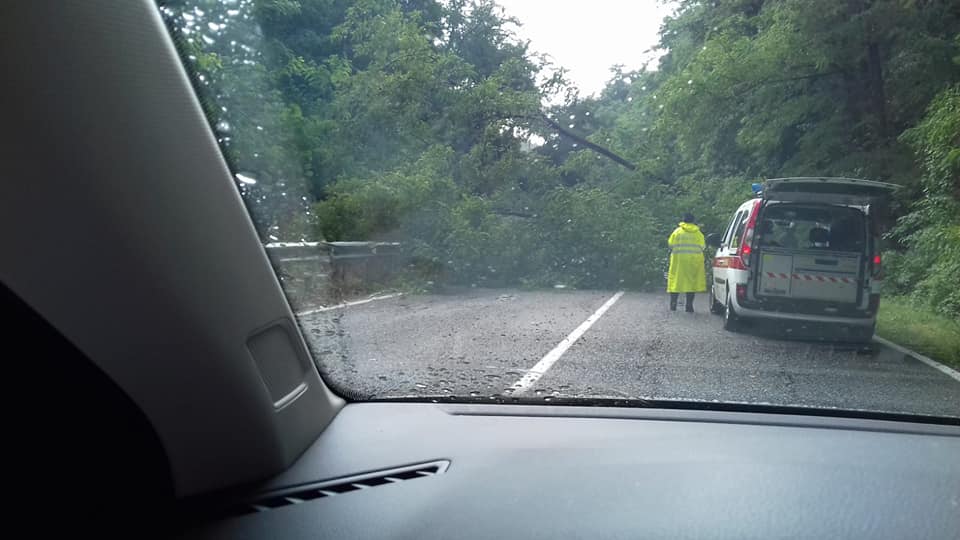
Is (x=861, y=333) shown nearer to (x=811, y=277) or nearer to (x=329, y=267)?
(x=811, y=277)

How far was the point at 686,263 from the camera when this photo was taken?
30.2 ft

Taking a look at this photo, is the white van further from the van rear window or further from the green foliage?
the green foliage

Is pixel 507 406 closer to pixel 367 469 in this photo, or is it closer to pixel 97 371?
pixel 367 469

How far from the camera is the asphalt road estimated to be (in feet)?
15.9

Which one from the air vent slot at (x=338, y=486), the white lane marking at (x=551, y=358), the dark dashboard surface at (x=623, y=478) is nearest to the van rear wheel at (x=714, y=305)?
the white lane marking at (x=551, y=358)

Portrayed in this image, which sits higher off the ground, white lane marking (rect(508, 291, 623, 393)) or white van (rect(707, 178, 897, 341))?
white van (rect(707, 178, 897, 341))

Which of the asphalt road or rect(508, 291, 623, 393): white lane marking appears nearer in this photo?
the asphalt road

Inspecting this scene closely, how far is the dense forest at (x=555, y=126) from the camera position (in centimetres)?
475

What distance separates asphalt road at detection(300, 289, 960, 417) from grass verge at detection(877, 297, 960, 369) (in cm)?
39

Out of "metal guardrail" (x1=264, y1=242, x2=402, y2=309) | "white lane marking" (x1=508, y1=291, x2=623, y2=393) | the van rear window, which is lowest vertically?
"white lane marking" (x1=508, y1=291, x2=623, y2=393)

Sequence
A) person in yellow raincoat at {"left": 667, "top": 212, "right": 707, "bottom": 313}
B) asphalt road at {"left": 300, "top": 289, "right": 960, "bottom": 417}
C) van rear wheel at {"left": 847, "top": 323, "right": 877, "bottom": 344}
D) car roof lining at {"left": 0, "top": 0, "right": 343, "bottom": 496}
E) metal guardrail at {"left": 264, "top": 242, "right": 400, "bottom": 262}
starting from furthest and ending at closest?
1. person in yellow raincoat at {"left": 667, "top": 212, "right": 707, "bottom": 313}
2. van rear wheel at {"left": 847, "top": 323, "right": 877, "bottom": 344}
3. asphalt road at {"left": 300, "top": 289, "right": 960, "bottom": 417}
4. metal guardrail at {"left": 264, "top": 242, "right": 400, "bottom": 262}
5. car roof lining at {"left": 0, "top": 0, "right": 343, "bottom": 496}

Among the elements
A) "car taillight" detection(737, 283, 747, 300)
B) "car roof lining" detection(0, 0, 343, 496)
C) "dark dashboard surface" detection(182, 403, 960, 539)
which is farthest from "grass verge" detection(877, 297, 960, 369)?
"car roof lining" detection(0, 0, 343, 496)

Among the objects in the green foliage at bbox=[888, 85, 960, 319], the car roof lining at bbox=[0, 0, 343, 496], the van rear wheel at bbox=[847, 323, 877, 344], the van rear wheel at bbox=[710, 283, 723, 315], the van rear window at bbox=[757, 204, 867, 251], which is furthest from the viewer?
the van rear wheel at bbox=[710, 283, 723, 315]

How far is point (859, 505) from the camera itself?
325 centimetres
